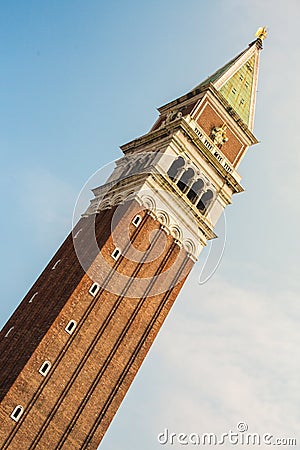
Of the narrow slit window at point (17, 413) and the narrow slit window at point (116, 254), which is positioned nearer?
the narrow slit window at point (17, 413)

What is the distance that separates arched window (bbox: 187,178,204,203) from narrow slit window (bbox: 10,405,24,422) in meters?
18.7

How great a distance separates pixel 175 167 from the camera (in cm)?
4356

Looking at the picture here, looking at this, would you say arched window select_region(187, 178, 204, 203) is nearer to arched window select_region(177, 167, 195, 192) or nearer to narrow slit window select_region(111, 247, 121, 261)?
arched window select_region(177, 167, 195, 192)

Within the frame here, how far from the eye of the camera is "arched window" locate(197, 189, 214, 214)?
44031mm

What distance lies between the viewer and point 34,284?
40781 mm

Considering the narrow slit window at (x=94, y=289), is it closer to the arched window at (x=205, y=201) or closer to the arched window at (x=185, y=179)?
the arched window at (x=185, y=179)

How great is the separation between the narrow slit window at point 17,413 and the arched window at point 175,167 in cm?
1864

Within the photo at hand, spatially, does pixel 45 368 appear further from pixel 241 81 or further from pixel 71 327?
pixel 241 81

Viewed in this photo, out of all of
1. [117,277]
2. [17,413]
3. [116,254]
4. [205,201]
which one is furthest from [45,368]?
[205,201]

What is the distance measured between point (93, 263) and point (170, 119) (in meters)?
15.1

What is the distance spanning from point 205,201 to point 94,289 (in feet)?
39.1

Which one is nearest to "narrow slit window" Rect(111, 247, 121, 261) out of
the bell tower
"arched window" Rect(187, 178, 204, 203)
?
the bell tower

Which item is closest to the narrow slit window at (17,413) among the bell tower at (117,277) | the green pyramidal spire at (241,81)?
the bell tower at (117,277)

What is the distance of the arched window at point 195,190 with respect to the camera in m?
43.8
